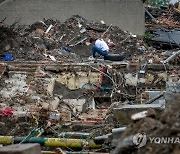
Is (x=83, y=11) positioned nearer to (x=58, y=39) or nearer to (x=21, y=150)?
(x=58, y=39)

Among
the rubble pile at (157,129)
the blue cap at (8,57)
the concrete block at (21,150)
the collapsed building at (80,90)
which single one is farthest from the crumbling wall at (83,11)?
the rubble pile at (157,129)

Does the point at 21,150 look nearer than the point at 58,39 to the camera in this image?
Yes

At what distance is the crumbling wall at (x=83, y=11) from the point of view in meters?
21.4

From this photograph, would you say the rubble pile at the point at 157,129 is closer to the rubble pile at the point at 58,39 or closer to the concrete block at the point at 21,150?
the concrete block at the point at 21,150

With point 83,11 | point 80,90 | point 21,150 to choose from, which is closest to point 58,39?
point 83,11

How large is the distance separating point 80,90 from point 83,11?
30.0 ft

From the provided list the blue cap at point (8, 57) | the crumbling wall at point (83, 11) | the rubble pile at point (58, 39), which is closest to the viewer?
the blue cap at point (8, 57)

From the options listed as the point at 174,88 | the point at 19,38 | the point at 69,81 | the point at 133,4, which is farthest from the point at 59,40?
the point at 174,88

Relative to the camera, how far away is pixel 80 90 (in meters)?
13.3

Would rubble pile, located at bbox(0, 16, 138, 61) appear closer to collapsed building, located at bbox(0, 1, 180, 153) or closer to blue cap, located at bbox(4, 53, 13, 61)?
collapsed building, located at bbox(0, 1, 180, 153)

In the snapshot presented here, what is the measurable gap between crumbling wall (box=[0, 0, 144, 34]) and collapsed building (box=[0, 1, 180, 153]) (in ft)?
1.99

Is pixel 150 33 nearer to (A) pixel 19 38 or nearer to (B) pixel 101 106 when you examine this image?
(A) pixel 19 38

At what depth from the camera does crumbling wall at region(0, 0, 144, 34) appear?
21.4m

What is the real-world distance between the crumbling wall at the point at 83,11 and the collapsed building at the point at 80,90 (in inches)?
23.8
